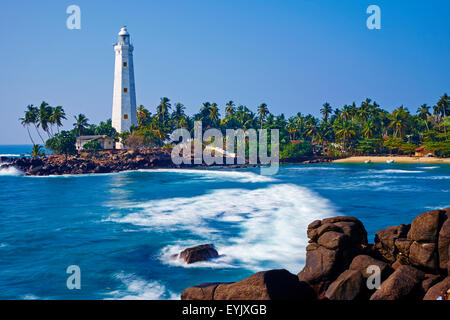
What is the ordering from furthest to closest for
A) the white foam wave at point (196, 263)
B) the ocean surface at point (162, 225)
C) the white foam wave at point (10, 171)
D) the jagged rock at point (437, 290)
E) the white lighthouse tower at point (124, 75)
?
the white lighthouse tower at point (124, 75) < the white foam wave at point (10, 171) < the white foam wave at point (196, 263) < the ocean surface at point (162, 225) < the jagged rock at point (437, 290)

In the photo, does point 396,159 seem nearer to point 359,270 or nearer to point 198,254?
point 198,254

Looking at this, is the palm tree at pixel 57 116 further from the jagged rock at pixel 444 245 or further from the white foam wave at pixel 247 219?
the jagged rock at pixel 444 245

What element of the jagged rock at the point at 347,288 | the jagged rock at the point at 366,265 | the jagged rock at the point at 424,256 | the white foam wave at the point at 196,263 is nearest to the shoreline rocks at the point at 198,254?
the white foam wave at the point at 196,263

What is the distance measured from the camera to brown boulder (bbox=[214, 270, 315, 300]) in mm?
9688

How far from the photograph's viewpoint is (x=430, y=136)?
80.8 meters

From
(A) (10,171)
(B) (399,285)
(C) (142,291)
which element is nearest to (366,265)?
(B) (399,285)

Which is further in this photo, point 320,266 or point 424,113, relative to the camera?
point 424,113

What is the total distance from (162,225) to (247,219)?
6.20 meters

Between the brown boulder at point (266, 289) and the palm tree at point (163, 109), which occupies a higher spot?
the palm tree at point (163, 109)

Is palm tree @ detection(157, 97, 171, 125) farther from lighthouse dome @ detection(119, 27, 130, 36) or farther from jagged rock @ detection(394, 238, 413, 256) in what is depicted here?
jagged rock @ detection(394, 238, 413, 256)

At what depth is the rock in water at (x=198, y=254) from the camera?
16766 mm

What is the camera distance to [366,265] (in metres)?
11.5

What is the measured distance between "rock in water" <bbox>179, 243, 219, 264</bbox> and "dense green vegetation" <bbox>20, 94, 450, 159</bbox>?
61773mm

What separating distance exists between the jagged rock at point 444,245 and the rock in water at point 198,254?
937 centimetres
